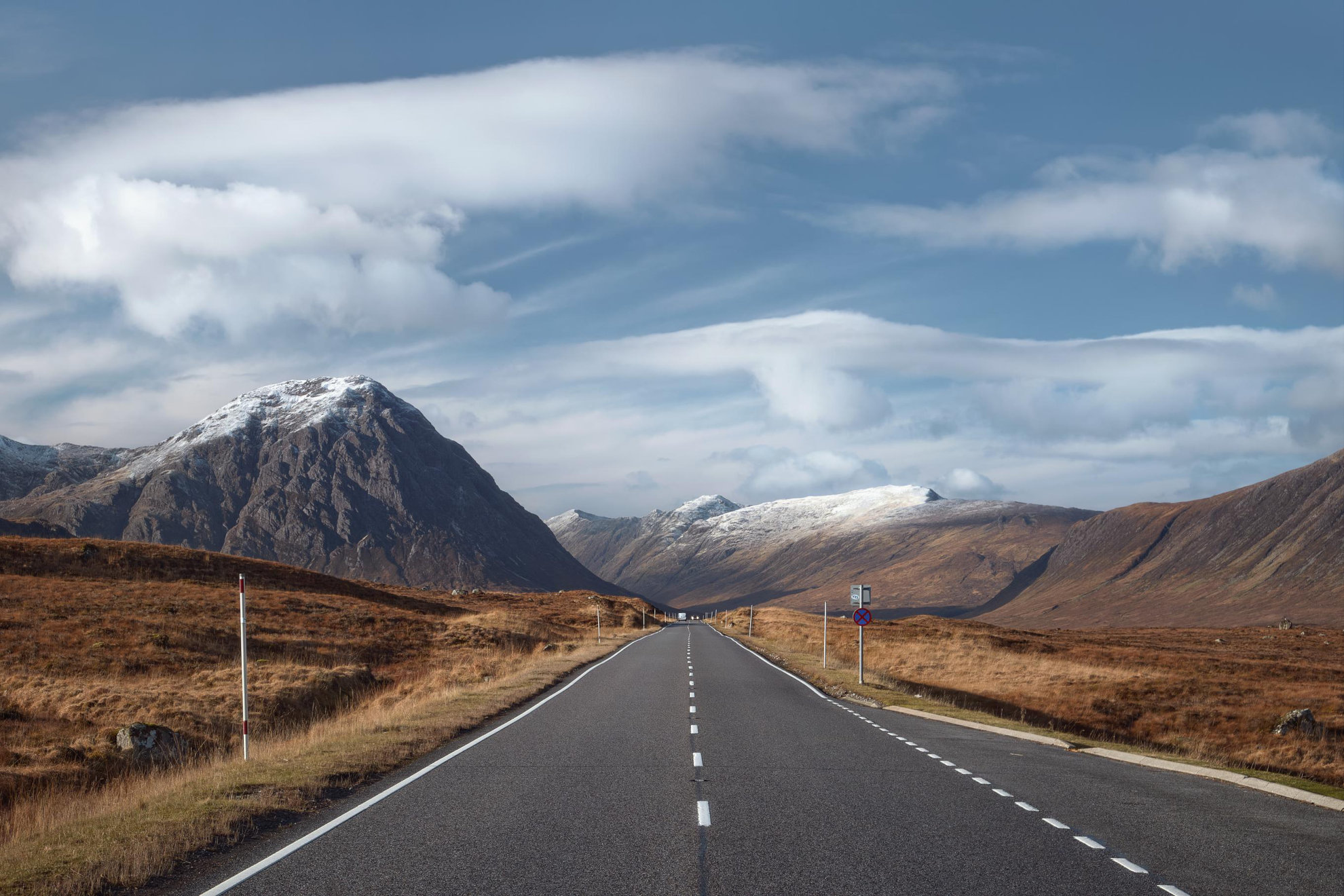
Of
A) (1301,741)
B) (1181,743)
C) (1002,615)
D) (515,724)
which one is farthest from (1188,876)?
(1002,615)

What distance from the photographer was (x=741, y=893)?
7113mm

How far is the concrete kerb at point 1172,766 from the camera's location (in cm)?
1239

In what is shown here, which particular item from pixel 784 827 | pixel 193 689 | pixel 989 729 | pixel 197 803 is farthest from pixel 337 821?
pixel 193 689

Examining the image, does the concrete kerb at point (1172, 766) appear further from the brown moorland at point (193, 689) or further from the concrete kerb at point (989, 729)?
the brown moorland at point (193, 689)

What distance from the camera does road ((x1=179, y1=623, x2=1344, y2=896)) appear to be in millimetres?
7523

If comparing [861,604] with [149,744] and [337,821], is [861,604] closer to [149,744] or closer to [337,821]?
[149,744]

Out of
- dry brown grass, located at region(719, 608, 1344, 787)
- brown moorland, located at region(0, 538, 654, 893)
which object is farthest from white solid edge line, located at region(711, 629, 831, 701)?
brown moorland, located at region(0, 538, 654, 893)

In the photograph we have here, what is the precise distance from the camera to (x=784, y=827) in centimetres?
941

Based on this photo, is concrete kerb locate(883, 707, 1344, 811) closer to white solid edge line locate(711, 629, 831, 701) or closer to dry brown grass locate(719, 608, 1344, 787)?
dry brown grass locate(719, 608, 1344, 787)

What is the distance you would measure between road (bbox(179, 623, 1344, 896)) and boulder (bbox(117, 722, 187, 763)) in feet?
23.5

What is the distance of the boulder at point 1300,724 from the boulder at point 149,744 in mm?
30084

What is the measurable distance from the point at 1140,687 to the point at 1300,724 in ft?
28.3

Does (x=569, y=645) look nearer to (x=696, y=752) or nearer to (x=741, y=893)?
(x=696, y=752)

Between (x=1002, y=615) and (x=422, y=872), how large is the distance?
8088 inches
